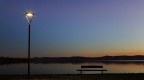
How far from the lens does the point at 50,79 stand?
24984 millimetres

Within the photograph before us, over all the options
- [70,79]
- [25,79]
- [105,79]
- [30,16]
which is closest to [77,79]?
[70,79]

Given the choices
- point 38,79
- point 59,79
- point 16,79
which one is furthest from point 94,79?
point 16,79

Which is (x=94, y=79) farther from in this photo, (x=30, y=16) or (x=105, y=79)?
(x=30, y=16)

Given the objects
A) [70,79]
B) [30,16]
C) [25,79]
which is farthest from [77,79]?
Answer: [30,16]

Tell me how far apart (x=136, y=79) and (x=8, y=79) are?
960cm

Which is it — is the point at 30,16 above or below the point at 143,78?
above

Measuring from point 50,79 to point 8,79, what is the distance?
3157mm

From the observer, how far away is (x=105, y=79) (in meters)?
25.0

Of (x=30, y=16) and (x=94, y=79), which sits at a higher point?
(x=30, y=16)

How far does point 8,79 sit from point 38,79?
2276 mm

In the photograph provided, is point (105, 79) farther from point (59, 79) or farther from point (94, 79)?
point (59, 79)

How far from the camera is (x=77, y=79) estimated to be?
2509 centimetres

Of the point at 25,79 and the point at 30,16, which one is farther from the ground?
the point at 30,16

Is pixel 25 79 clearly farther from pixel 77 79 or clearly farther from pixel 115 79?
pixel 115 79
